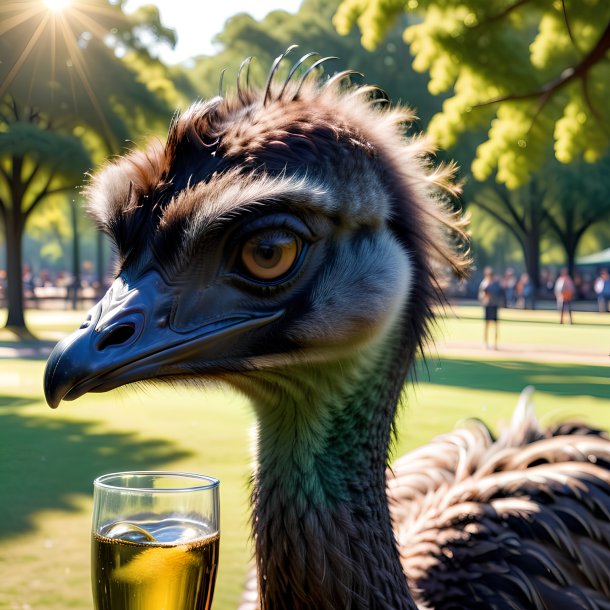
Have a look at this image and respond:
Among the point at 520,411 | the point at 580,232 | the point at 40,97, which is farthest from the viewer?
the point at 580,232

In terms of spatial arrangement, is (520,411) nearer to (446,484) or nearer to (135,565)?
(446,484)

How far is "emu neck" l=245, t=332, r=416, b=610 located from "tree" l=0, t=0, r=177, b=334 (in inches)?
688

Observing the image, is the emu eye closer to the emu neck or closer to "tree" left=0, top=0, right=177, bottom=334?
the emu neck

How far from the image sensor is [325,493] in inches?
87.6

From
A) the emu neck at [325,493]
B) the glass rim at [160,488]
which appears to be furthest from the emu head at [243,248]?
the glass rim at [160,488]

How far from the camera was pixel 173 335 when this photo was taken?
6.61 ft

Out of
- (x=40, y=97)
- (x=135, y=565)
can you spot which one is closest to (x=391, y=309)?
(x=135, y=565)

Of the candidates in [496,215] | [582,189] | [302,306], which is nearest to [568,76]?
[302,306]

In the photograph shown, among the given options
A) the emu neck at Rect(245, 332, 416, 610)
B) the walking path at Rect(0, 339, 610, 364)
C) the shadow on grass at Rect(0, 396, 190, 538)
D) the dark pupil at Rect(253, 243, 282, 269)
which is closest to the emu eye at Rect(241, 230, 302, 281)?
the dark pupil at Rect(253, 243, 282, 269)

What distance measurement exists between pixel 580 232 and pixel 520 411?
3880cm

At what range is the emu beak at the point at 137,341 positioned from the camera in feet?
6.15

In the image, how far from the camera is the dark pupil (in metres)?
2.07

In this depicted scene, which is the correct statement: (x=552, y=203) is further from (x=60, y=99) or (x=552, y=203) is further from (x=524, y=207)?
(x=60, y=99)

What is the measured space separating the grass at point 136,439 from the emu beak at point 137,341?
9.7 inches
